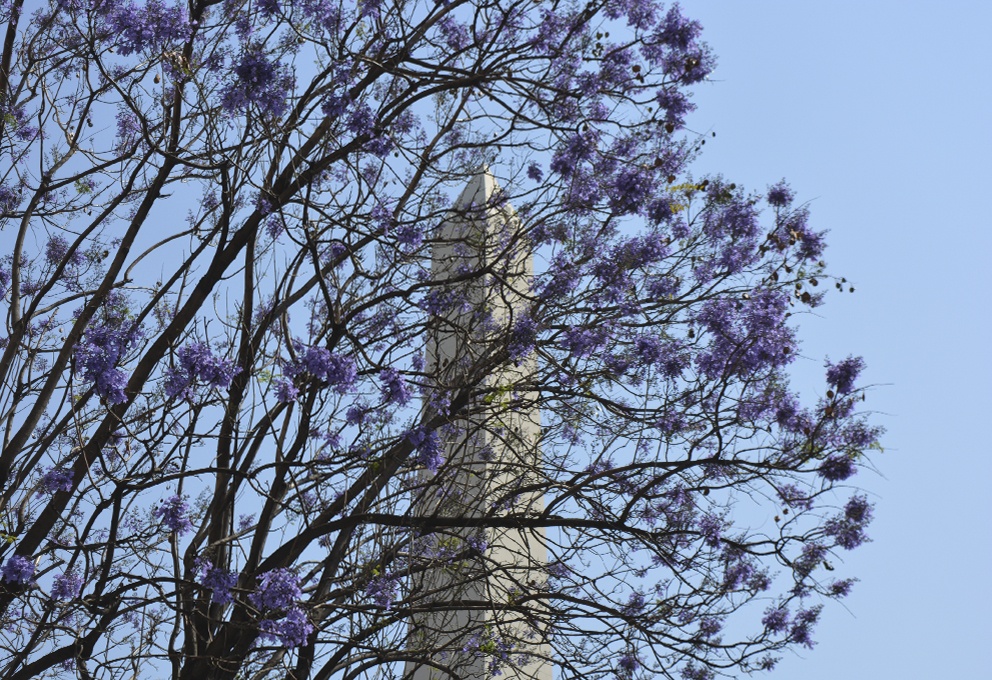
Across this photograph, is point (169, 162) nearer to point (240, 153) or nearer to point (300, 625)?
point (240, 153)

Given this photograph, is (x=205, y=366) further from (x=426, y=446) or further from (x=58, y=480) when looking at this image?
(x=58, y=480)

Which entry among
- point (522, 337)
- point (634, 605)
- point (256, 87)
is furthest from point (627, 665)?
point (256, 87)

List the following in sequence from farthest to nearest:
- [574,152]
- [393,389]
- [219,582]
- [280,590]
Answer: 1. [574,152]
2. [393,389]
3. [219,582]
4. [280,590]

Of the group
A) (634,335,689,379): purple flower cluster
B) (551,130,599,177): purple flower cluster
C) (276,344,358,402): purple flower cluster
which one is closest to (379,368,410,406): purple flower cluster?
(276,344,358,402): purple flower cluster

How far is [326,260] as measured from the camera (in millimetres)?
5926

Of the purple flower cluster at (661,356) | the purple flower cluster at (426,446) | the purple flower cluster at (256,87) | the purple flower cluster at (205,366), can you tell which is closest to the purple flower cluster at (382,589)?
the purple flower cluster at (426,446)

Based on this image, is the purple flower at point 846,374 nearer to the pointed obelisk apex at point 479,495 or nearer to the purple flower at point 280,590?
the pointed obelisk apex at point 479,495

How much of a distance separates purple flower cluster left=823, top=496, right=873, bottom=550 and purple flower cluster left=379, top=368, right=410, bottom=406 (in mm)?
2457

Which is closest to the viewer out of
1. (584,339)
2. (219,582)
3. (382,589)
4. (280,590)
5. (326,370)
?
(280,590)

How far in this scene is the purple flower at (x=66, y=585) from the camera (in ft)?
18.1

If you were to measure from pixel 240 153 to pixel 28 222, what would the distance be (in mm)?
1843

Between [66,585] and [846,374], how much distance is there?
412 centimetres

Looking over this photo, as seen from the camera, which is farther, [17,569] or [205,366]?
[17,569]

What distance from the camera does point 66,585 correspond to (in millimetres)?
5527
